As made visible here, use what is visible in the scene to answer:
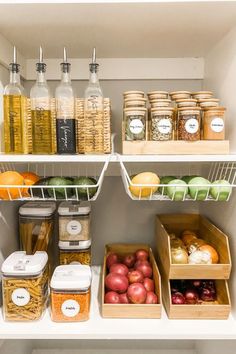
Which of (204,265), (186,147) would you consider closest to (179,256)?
(204,265)

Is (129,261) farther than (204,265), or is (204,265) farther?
(129,261)

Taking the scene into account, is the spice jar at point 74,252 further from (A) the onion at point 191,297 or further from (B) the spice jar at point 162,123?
(B) the spice jar at point 162,123

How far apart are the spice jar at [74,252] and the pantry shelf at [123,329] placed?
26 centimetres

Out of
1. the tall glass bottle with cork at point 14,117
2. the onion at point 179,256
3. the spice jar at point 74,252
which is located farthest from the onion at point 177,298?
the tall glass bottle with cork at point 14,117

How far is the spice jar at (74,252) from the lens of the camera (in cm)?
127

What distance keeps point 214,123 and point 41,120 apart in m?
0.55

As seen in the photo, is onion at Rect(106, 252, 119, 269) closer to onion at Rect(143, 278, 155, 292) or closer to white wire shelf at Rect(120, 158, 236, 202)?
onion at Rect(143, 278, 155, 292)

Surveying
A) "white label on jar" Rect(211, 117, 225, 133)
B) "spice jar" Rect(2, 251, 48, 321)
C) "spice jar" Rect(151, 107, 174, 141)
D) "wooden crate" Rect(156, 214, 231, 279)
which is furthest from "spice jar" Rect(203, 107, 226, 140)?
"spice jar" Rect(2, 251, 48, 321)

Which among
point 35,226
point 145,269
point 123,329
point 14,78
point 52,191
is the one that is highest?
point 14,78

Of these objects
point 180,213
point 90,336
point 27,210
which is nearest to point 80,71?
point 27,210

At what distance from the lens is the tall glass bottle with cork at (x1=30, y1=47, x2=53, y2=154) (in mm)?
1078

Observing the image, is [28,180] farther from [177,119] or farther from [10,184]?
[177,119]

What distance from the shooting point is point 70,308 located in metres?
1.05

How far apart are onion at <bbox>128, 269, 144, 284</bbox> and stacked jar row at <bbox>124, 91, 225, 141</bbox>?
1.58 feet
